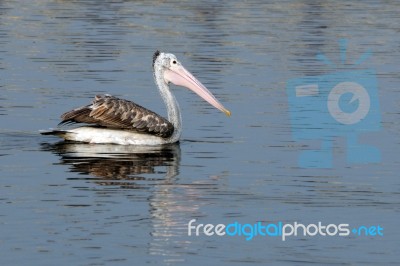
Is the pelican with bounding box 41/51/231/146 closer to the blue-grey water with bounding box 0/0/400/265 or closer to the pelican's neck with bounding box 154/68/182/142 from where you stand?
the pelican's neck with bounding box 154/68/182/142

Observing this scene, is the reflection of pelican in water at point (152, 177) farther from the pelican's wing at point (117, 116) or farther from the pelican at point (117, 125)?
the pelican's wing at point (117, 116)

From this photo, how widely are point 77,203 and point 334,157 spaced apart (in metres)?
4.33

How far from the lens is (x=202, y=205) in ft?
46.1

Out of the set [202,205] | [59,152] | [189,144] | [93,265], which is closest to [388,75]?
[189,144]

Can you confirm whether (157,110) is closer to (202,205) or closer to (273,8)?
(202,205)

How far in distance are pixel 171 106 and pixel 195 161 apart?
2.21 meters

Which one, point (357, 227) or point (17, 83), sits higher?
point (17, 83)

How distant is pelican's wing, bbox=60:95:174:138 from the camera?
1789 cm

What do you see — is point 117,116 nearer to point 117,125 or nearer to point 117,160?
point 117,125

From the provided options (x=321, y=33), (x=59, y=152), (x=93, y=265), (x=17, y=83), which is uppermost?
(x=321, y=33)

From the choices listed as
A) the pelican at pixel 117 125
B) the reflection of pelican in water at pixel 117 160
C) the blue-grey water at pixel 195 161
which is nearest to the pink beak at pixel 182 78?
the blue-grey water at pixel 195 161

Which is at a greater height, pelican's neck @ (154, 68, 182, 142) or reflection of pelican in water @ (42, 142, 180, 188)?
pelican's neck @ (154, 68, 182, 142)

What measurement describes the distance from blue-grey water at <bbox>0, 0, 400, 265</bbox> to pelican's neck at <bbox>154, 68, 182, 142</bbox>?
17cm

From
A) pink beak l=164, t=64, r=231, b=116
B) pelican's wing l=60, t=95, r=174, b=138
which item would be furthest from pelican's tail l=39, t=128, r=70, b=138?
pink beak l=164, t=64, r=231, b=116
